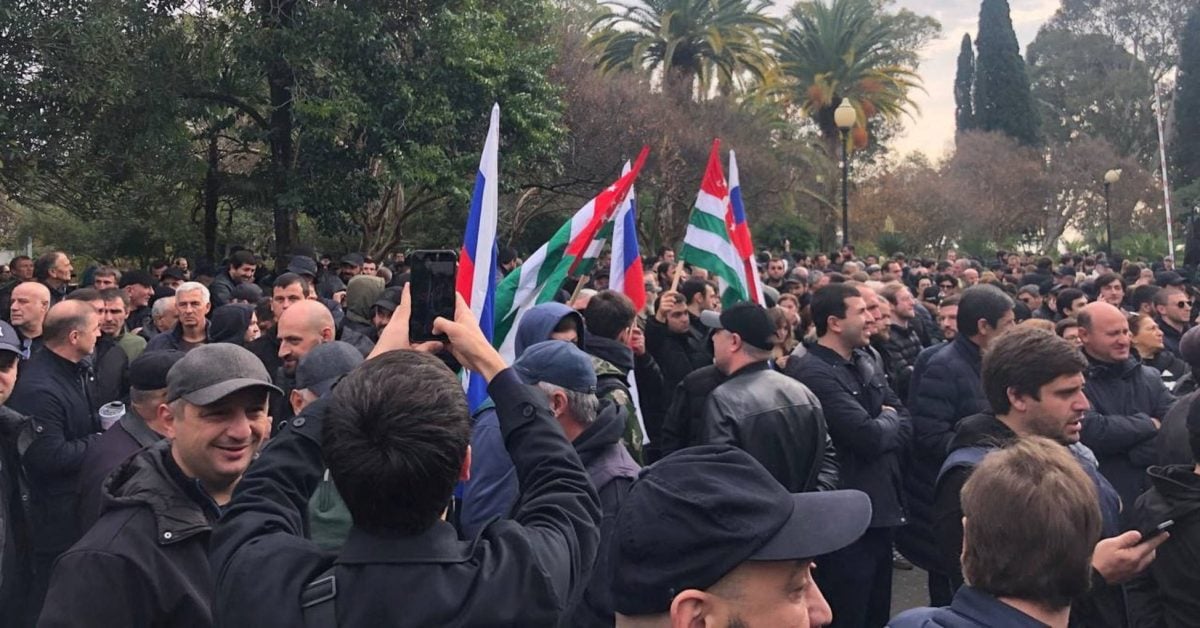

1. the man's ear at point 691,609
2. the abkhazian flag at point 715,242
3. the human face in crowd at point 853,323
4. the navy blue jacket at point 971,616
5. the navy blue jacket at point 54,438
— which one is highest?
the abkhazian flag at point 715,242

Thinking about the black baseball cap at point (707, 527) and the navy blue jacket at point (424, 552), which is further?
the navy blue jacket at point (424, 552)

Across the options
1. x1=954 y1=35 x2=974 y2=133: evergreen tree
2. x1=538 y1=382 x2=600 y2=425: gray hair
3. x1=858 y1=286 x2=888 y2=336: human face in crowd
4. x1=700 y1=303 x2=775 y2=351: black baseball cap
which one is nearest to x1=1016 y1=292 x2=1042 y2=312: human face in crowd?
x1=858 y1=286 x2=888 y2=336: human face in crowd

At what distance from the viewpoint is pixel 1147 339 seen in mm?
6730

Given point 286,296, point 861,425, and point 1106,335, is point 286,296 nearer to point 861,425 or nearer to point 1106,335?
point 861,425

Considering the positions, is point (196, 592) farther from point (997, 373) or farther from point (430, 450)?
point (997, 373)

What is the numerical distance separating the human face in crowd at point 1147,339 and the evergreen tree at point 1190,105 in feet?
157

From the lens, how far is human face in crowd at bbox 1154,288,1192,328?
25.9 ft

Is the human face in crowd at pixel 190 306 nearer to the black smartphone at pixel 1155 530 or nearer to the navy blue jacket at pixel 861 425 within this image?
the navy blue jacket at pixel 861 425

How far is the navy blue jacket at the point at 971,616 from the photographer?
7.35 feet

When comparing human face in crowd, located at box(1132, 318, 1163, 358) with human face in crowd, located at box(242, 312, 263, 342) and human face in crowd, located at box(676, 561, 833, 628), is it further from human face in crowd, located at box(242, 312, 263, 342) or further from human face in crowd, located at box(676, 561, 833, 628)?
human face in crowd, located at box(676, 561, 833, 628)

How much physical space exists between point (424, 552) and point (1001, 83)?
55.9m

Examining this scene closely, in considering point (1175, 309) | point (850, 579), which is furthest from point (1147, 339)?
point (850, 579)

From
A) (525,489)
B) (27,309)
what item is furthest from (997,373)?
(27,309)

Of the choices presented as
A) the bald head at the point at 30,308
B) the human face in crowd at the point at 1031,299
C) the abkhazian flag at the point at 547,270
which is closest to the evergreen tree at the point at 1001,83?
the human face in crowd at the point at 1031,299
